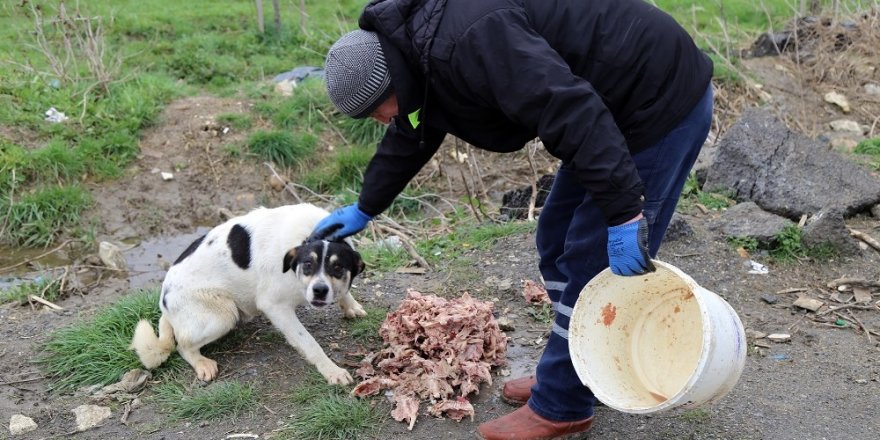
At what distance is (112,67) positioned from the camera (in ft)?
28.2

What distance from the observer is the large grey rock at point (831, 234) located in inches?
200

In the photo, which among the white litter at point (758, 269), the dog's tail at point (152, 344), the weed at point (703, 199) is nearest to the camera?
the dog's tail at point (152, 344)

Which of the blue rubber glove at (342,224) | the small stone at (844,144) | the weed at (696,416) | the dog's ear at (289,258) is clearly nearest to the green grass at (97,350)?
the dog's ear at (289,258)

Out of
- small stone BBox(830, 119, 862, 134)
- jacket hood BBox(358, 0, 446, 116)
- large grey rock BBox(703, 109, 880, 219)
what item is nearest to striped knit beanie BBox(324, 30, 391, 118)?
jacket hood BBox(358, 0, 446, 116)

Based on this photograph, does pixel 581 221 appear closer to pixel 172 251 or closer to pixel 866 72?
pixel 172 251

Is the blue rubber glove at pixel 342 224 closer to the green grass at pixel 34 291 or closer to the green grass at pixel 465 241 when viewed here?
A: the green grass at pixel 465 241

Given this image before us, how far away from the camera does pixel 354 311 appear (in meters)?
4.61

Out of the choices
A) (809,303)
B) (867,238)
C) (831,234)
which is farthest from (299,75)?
(809,303)

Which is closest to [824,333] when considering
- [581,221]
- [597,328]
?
[597,328]

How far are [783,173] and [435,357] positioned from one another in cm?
331

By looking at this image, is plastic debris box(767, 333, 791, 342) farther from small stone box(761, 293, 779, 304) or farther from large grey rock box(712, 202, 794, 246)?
large grey rock box(712, 202, 794, 246)

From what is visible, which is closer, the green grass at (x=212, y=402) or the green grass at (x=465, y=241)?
the green grass at (x=212, y=402)

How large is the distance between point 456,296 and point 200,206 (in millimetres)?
3413

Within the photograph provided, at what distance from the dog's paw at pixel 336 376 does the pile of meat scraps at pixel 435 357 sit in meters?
0.07
